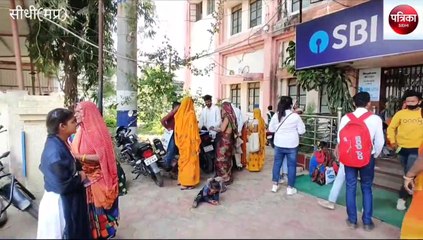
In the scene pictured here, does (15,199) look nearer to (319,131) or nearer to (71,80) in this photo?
(71,80)

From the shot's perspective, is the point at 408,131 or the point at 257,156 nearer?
the point at 408,131

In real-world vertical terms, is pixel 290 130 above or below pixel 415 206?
above

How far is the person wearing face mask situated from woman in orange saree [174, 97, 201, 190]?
2.54m

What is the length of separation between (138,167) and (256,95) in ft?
25.2

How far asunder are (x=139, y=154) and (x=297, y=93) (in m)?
6.40

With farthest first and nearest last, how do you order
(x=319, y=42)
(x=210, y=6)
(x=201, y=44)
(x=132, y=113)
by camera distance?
1. (x=201, y=44)
2. (x=210, y=6)
3. (x=319, y=42)
4. (x=132, y=113)

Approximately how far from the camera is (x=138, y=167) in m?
5.17

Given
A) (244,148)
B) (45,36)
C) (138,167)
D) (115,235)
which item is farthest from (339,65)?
(45,36)

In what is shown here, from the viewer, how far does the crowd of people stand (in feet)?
7.39

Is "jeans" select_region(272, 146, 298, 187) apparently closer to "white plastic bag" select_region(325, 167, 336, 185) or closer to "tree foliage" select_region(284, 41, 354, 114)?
"white plastic bag" select_region(325, 167, 336, 185)

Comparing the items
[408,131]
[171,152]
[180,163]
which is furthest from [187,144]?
[408,131]

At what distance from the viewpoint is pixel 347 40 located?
5852 mm

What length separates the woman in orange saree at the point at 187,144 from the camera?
A: 466cm

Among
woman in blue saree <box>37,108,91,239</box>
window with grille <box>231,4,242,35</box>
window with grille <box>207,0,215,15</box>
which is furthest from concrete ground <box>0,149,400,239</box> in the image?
window with grille <box>207,0,215,15</box>
